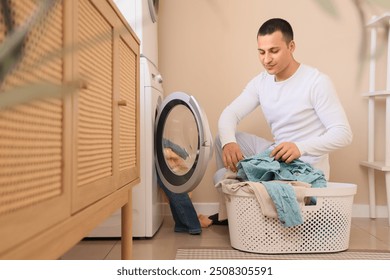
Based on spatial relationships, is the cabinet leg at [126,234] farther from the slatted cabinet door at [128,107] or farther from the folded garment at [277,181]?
the folded garment at [277,181]

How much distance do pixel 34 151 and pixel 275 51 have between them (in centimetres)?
143

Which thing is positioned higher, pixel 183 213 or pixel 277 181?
pixel 277 181

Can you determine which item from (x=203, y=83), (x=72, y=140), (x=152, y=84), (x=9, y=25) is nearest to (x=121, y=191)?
(x=72, y=140)

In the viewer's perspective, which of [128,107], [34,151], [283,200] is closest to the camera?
[34,151]

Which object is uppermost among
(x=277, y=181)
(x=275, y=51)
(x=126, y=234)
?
(x=275, y=51)

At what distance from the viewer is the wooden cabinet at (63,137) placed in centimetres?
48

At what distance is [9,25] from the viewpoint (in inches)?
7.6

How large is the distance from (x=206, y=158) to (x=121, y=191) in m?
0.65

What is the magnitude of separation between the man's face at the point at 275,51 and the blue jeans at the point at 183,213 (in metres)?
0.67

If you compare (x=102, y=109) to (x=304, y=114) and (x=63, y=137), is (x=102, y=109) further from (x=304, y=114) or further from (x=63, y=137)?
(x=304, y=114)

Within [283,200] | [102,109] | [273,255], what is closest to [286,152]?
[283,200]

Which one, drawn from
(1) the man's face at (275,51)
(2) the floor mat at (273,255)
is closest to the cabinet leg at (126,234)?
(2) the floor mat at (273,255)

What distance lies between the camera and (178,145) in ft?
6.62

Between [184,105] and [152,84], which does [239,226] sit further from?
[152,84]
